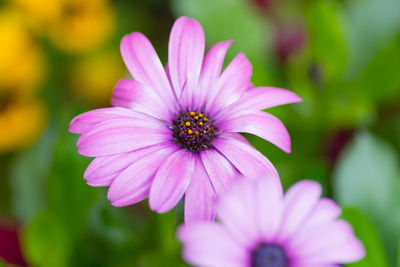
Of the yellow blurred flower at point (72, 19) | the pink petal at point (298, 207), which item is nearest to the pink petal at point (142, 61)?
the pink petal at point (298, 207)

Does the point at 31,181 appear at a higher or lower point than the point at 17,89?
lower

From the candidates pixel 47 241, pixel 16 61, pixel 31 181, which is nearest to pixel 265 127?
pixel 47 241

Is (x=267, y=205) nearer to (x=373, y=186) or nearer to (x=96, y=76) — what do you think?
(x=373, y=186)

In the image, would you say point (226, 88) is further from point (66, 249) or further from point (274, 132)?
point (66, 249)

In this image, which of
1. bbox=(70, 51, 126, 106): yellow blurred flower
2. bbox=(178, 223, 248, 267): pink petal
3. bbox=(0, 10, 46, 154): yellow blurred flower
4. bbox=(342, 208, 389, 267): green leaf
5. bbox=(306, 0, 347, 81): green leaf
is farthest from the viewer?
bbox=(70, 51, 126, 106): yellow blurred flower

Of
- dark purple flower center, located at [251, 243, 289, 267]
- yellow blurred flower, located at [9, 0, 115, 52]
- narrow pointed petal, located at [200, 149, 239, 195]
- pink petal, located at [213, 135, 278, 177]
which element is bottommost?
dark purple flower center, located at [251, 243, 289, 267]

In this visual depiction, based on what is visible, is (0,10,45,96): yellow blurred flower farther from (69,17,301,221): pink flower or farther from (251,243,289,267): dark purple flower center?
(251,243,289,267): dark purple flower center

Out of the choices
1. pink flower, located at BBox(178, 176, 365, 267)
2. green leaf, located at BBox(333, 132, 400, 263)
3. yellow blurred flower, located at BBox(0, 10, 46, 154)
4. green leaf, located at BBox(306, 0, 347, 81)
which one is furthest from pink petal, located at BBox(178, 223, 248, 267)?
yellow blurred flower, located at BBox(0, 10, 46, 154)
